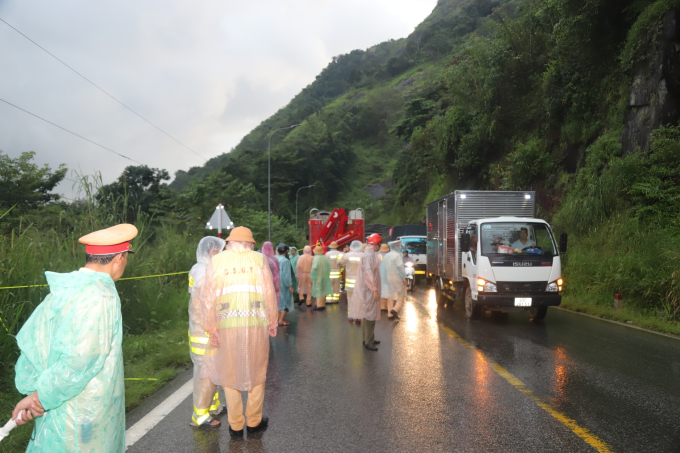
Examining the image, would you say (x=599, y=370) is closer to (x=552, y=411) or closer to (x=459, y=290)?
(x=552, y=411)

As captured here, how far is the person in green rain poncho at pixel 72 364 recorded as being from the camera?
251cm

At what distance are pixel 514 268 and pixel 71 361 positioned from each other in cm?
994

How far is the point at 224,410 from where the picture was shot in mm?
5641

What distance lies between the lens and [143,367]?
7320mm

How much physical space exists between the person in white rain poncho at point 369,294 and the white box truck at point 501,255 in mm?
3161

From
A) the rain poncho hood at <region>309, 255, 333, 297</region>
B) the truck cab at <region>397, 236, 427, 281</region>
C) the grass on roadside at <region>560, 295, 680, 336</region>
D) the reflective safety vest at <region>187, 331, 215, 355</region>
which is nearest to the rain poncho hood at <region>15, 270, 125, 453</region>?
the reflective safety vest at <region>187, 331, 215, 355</region>

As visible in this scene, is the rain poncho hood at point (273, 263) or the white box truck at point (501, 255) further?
the rain poncho hood at point (273, 263)

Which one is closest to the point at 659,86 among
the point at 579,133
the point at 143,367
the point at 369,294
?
the point at 579,133

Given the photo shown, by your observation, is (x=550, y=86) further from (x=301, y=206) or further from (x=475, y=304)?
(x=301, y=206)

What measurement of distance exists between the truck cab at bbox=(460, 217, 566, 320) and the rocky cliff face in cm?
836

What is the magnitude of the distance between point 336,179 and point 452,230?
7663 centimetres

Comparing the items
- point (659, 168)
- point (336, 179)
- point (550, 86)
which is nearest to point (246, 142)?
point (336, 179)

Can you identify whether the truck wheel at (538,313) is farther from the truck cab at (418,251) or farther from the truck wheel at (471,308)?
the truck cab at (418,251)

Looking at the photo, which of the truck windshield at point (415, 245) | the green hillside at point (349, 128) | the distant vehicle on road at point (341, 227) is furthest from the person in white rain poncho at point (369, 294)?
the green hillside at point (349, 128)
